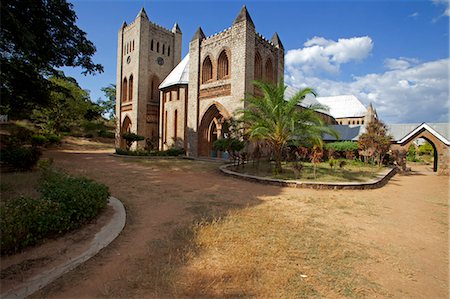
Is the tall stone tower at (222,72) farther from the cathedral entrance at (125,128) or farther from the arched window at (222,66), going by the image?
the cathedral entrance at (125,128)

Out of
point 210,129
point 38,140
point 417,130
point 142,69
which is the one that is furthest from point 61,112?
point 417,130

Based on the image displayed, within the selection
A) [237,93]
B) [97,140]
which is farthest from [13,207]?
[97,140]

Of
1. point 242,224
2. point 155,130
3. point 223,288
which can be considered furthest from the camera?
point 155,130

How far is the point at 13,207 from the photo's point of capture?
3527 mm

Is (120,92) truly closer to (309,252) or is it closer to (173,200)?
(173,200)

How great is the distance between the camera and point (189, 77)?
21.0 m

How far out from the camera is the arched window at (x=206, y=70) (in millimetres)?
20234

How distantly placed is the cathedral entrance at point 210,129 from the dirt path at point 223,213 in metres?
10.5

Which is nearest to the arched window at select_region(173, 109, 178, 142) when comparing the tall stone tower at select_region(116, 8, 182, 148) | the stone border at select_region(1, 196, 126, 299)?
the tall stone tower at select_region(116, 8, 182, 148)

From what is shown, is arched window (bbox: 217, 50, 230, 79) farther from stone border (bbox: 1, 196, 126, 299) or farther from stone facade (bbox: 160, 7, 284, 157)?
stone border (bbox: 1, 196, 126, 299)

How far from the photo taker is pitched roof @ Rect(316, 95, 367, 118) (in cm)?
3808

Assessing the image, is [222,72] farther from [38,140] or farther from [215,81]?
[38,140]

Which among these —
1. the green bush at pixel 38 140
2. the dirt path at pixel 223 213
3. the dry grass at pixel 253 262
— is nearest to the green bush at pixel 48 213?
the dirt path at pixel 223 213

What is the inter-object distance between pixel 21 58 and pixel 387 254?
14.6 meters
